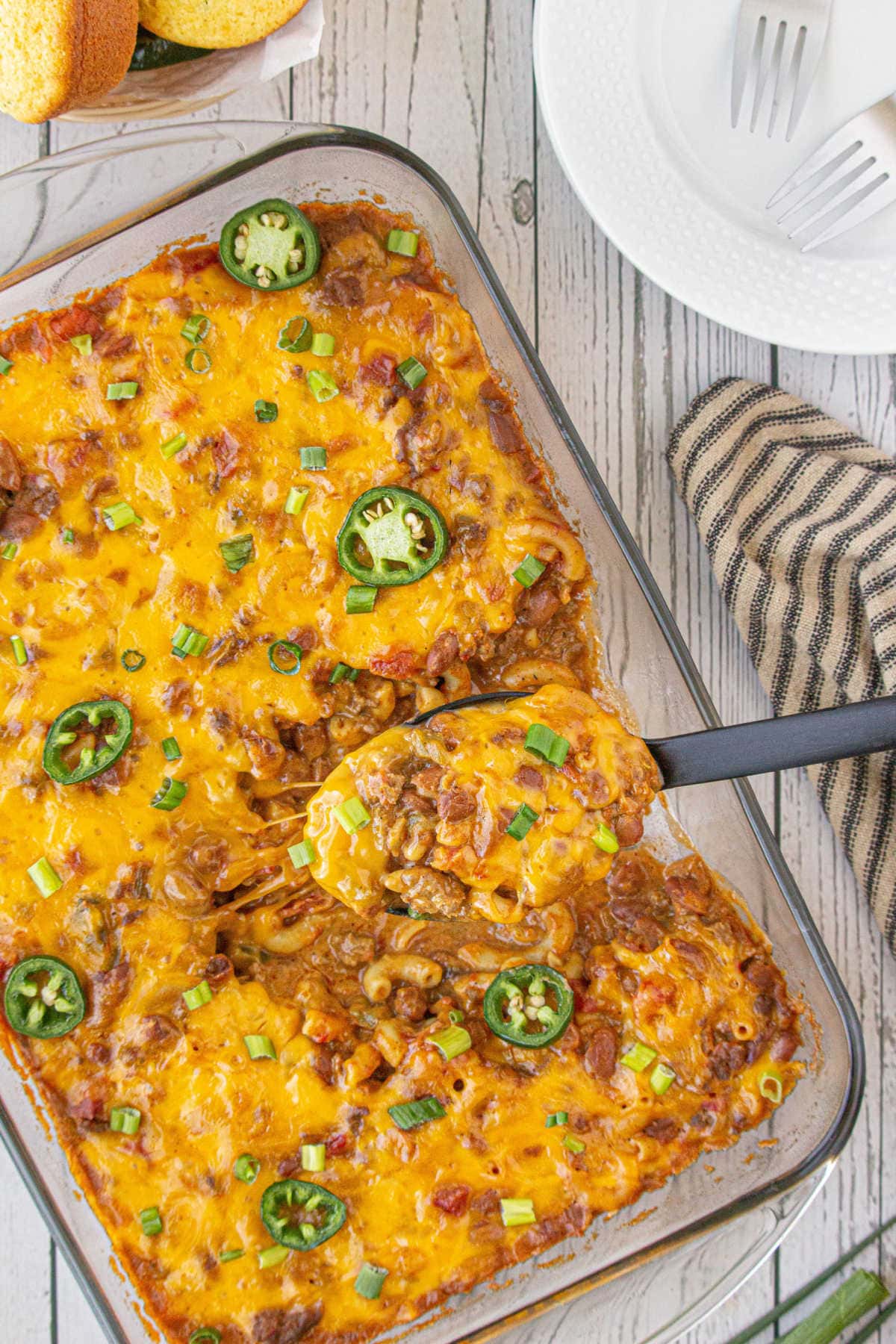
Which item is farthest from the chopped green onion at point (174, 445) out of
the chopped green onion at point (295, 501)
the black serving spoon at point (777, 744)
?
the black serving spoon at point (777, 744)

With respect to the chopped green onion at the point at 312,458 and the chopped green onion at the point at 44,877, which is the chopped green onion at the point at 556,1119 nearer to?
the chopped green onion at the point at 44,877

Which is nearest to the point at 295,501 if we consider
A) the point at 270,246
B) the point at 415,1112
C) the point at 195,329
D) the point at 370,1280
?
the point at 195,329

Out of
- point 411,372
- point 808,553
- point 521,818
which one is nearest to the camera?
point 521,818

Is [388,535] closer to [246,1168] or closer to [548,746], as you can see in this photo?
[548,746]

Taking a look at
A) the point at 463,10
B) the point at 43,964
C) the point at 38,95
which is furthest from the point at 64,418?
the point at 463,10

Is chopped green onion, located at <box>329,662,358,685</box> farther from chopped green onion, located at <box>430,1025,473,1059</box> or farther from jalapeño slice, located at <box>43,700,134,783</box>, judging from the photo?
chopped green onion, located at <box>430,1025,473,1059</box>

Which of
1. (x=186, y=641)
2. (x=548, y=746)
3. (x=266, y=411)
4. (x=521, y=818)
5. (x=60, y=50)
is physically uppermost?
(x=60, y=50)
